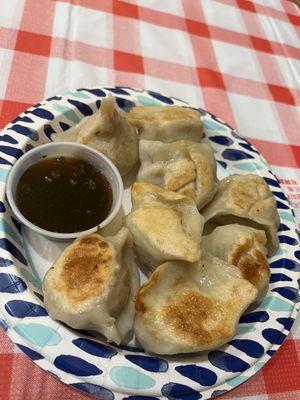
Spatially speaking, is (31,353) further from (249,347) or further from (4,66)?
(4,66)

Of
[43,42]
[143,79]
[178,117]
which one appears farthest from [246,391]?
[43,42]

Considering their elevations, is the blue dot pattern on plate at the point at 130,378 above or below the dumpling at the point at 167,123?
below

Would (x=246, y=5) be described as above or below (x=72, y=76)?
above

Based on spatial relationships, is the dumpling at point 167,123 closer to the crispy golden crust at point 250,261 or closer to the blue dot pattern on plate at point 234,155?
the blue dot pattern on plate at point 234,155

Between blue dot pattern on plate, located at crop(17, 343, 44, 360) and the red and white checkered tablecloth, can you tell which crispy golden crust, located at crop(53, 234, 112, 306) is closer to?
blue dot pattern on plate, located at crop(17, 343, 44, 360)

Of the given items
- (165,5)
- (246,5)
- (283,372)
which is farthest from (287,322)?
(246,5)

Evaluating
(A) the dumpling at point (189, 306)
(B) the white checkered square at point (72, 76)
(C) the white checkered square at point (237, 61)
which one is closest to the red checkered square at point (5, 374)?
(A) the dumpling at point (189, 306)

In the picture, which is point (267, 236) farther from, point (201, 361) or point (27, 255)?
point (27, 255)
